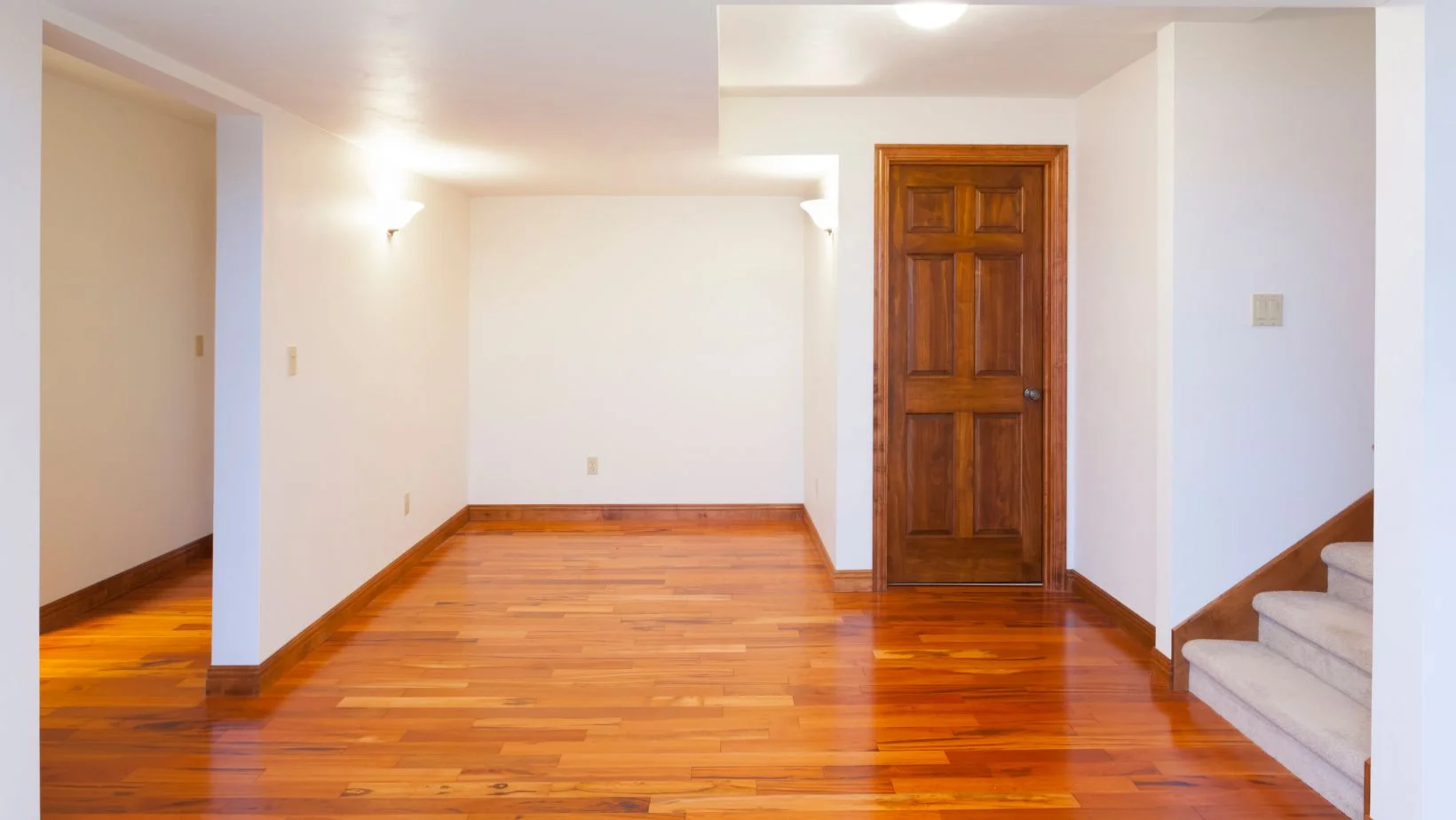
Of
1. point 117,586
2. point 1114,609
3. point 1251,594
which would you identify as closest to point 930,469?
point 1114,609

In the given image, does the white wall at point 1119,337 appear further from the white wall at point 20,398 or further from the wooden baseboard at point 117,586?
the wooden baseboard at point 117,586

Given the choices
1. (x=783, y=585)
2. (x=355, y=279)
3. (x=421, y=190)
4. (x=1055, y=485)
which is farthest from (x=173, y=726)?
(x=1055, y=485)

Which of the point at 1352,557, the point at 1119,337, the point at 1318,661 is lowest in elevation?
the point at 1318,661

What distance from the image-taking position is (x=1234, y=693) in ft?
10.9

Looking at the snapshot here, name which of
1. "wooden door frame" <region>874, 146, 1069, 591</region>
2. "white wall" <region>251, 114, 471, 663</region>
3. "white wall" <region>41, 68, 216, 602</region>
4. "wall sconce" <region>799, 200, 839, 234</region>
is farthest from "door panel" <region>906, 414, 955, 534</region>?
"white wall" <region>41, 68, 216, 602</region>

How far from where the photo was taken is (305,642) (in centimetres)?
410

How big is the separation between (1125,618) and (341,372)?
350 centimetres

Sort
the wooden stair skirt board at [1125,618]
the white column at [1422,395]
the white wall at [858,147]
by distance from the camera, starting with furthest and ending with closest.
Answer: the white wall at [858,147]
the wooden stair skirt board at [1125,618]
the white column at [1422,395]

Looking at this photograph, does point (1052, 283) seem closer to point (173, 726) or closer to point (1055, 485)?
point (1055, 485)

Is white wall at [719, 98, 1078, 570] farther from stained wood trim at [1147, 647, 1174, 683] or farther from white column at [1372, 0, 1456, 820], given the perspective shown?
white column at [1372, 0, 1456, 820]

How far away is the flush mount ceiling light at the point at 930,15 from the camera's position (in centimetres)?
338

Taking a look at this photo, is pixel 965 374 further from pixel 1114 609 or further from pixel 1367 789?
pixel 1367 789

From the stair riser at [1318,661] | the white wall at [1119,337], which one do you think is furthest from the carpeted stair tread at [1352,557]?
the white wall at [1119,337]

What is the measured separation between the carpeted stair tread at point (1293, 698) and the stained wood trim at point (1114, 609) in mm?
375
